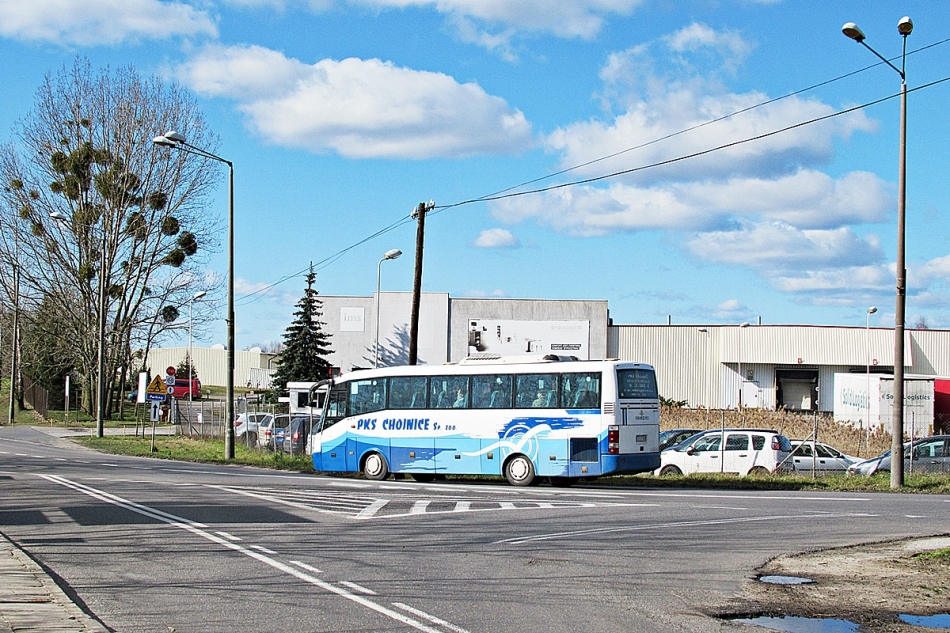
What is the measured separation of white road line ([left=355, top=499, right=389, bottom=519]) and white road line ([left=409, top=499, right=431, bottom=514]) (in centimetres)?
57

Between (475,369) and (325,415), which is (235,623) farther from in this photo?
(325,415)

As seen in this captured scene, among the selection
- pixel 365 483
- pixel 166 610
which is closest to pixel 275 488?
pixel 365 483

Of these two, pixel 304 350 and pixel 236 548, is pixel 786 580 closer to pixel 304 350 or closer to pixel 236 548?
pixel 236 548

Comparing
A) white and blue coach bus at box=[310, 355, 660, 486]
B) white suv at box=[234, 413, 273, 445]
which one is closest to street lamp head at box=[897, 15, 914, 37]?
white and blue coach bus at box=[310, 355, 660, 486]

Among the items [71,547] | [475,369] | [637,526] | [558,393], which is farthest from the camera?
[475,369]

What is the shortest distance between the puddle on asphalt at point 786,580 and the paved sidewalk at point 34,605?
20.9 feet

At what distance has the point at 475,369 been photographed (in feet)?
80.8

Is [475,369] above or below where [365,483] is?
above

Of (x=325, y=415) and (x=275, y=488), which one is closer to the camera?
(x=275, y=488)

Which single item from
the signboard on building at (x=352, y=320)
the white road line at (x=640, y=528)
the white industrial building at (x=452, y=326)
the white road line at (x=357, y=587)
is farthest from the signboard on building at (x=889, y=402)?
the signboard on building at (x=352, y=320)

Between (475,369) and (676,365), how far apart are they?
48.4 metres

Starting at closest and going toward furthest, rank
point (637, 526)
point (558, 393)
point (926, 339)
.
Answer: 1. point (637, 526)
2. point (558, 393)
3. point (926, 339)

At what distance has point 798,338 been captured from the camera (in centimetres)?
6850

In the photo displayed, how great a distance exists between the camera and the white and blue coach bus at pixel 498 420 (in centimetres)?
2261
